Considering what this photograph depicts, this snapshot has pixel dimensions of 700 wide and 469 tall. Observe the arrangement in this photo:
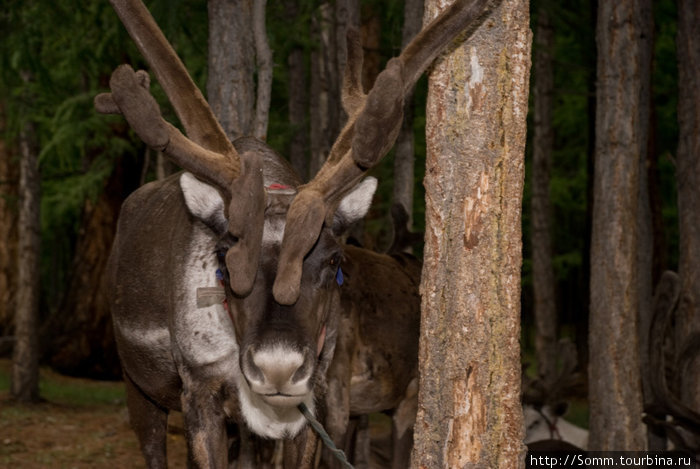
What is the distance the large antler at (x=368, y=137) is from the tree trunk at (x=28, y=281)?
839 centimetres

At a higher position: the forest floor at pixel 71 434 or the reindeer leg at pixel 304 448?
the reindeer leg at pixel 304 448

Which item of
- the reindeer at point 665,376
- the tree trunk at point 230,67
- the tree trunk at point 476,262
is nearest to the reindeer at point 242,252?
the tree trunk at point 476,262

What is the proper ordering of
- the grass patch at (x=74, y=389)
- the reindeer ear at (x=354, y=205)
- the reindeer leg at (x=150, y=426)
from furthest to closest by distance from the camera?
the grass patch at (x=74, y=389) < the reindeer leg at (x=150, y=426) < the reindeer ear at (x=354, y=205)

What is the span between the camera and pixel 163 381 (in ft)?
18.8

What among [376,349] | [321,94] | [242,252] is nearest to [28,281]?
[321,94]

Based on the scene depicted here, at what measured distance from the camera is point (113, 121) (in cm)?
1270

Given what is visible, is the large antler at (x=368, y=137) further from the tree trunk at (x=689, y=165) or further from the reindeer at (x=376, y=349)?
the tree trunk at (x=689, y=165)

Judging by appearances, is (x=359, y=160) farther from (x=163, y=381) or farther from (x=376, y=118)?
(x=163, y=381)

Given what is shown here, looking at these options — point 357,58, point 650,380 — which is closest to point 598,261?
point 650,380

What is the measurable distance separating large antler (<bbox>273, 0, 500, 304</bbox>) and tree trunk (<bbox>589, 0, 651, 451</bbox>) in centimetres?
347

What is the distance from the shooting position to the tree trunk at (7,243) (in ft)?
58.2

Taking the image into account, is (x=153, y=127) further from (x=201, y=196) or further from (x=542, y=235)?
(x=542, y=235)

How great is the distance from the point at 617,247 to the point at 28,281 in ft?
26.3

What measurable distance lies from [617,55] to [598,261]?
1745 mm
